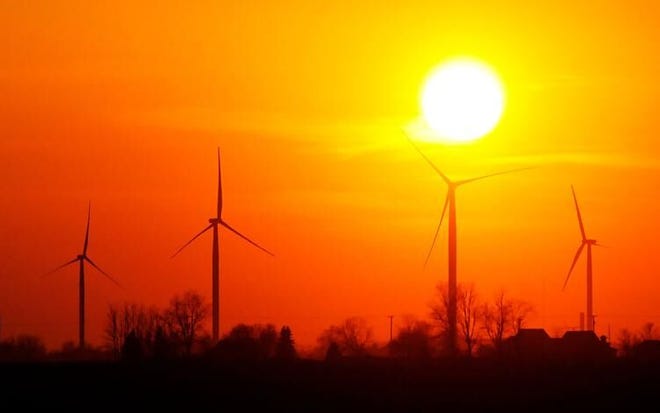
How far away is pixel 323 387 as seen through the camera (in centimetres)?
10038

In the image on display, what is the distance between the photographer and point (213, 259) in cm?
14362

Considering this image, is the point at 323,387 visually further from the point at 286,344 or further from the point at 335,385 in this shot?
the point at 286,344

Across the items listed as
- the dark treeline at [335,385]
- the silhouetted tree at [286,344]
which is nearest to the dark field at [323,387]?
the dark treeline at [335,385]

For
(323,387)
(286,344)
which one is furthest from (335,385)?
(286,344)

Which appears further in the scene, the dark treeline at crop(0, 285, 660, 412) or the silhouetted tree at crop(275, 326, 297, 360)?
the silhouetted tree at crop(275, 326, 297, 360)

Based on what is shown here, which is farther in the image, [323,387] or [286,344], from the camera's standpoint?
[286,344]

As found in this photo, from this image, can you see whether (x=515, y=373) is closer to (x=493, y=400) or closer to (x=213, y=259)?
(x=493, y=400)

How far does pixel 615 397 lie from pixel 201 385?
28150mm

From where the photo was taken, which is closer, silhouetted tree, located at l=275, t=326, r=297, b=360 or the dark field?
the dark field

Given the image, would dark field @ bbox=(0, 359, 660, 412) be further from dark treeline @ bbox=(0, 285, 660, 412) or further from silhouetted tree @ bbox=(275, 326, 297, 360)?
silhouetted tree @ bbox=(275, 326, 297, 360)

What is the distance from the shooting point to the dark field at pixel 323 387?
8900cm

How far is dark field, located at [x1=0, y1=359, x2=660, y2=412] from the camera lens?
8900 centimetres

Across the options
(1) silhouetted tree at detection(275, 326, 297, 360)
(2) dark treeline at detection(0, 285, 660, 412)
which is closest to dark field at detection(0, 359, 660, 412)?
(2) dark treeline at detection(0, 285, 660, 412)

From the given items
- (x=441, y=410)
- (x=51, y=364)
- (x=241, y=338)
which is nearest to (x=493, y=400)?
(x=441, y=410)
